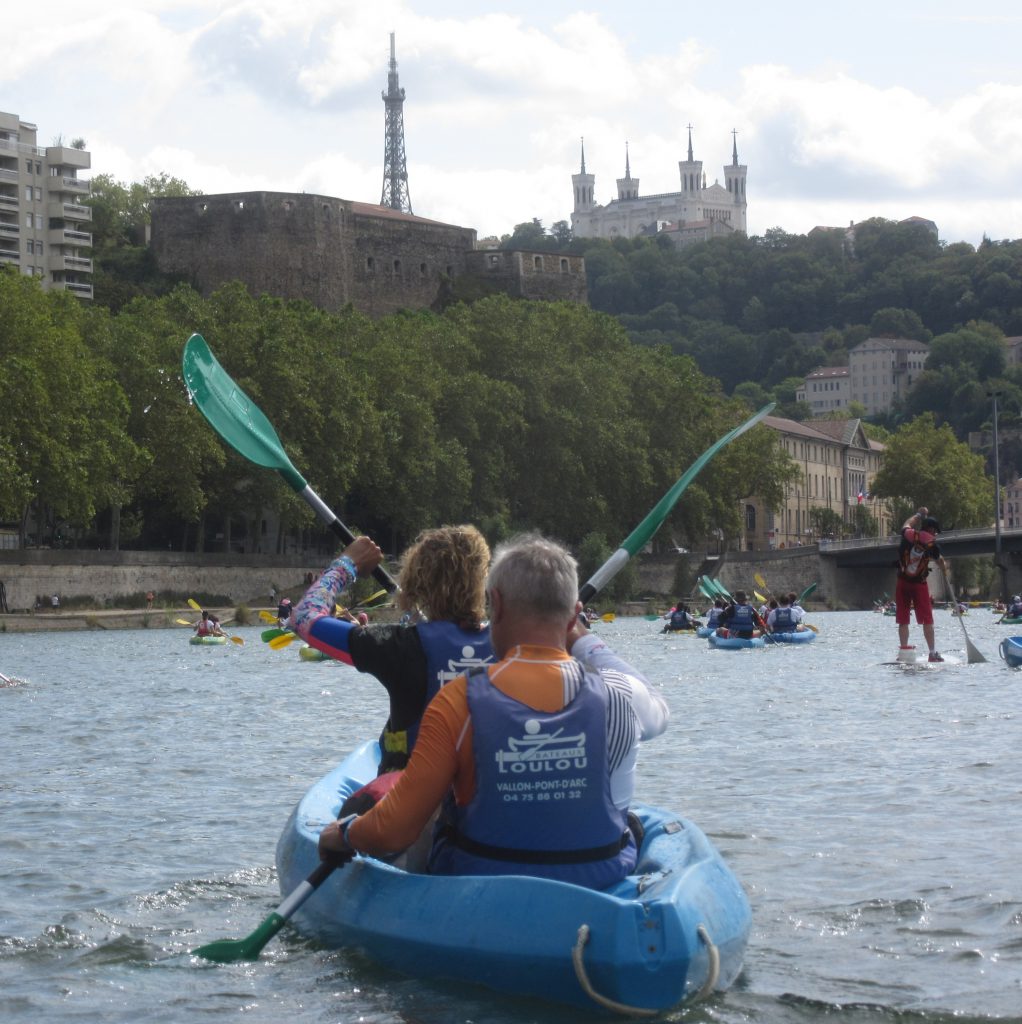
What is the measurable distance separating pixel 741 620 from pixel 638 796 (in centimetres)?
2753

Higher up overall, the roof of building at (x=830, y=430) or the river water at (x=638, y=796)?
the roof of building at (x=830, y=430)

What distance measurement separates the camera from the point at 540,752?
6.88 m

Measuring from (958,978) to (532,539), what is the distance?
2791 millimetres

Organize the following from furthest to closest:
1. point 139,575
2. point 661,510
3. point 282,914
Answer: point 139,575, point 661,510, point 282,914

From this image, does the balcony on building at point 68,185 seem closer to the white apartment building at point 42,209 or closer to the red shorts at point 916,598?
the white apartment building at point 42,209

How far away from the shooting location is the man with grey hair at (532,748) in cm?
677

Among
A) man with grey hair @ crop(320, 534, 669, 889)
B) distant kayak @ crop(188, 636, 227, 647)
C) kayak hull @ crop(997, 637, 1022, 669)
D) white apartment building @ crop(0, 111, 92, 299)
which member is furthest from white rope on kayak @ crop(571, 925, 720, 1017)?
white apartment building @ crop(0, 111, 92, 299)

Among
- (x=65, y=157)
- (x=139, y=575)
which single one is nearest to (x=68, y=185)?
(x=65, y=157)

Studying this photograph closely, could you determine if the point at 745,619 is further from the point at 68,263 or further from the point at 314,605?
the point at 68,263

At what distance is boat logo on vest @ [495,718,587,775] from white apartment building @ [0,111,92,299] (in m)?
96.8

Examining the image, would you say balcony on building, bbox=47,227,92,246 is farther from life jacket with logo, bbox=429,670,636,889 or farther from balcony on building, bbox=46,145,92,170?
life jacket with logo, bbox=429,670,636,889

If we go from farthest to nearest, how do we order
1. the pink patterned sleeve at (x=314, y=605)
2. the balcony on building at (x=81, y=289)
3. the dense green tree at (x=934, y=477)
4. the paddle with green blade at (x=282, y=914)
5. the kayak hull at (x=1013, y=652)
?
the dense green tree at (x=934, y=477)
the balcony on building at (x=81, y=289)
the kayak hull at (x=1013, y=652)
the paddle with green blade at (x=282, y=914)
the pink patterned sleeve at (x=314, y=605)

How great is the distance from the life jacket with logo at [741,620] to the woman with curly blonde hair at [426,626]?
33.2 meters

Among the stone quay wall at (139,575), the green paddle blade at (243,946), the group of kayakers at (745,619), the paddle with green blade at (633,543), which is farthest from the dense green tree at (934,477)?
the green paddle blade at (243,946)
